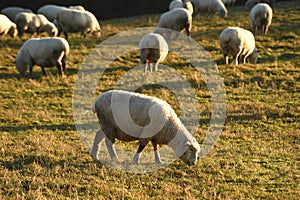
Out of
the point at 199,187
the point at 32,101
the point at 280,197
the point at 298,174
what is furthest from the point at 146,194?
the point at 32,101

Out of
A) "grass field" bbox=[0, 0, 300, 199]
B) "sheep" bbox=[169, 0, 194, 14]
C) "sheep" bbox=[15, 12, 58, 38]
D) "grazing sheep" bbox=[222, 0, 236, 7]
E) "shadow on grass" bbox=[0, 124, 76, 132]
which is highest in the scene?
"sheep" bbox=[169, 0, 194, 14]

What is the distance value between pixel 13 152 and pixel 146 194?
3.20 meters

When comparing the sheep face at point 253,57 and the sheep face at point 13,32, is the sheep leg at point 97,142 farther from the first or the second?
the sheep face at point 13,32

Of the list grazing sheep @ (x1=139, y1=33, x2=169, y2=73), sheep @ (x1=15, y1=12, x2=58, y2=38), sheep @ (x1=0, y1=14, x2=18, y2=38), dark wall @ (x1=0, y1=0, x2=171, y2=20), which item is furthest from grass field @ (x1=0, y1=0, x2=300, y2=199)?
dark wall @ (x1=0, y1=0, x2=171, y2=20)

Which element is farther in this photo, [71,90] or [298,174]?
[71,90]

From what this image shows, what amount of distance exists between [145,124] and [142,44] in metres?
7.38

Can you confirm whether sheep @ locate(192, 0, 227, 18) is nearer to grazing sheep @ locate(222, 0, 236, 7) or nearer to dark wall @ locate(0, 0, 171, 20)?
grazing sheep @ locate(222, 0, 236, 7)

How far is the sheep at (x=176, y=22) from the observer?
20219mm

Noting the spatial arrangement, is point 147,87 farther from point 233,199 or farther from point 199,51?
point 233,199

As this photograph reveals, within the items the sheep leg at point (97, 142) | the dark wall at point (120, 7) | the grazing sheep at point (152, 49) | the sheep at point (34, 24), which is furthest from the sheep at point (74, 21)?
the sheep leg at point (97, 142)

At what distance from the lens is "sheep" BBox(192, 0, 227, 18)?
2603 cm

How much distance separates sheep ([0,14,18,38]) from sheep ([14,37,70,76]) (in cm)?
489

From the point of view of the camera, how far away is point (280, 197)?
8031 millimetres

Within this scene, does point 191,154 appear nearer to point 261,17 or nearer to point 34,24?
point 261,17
